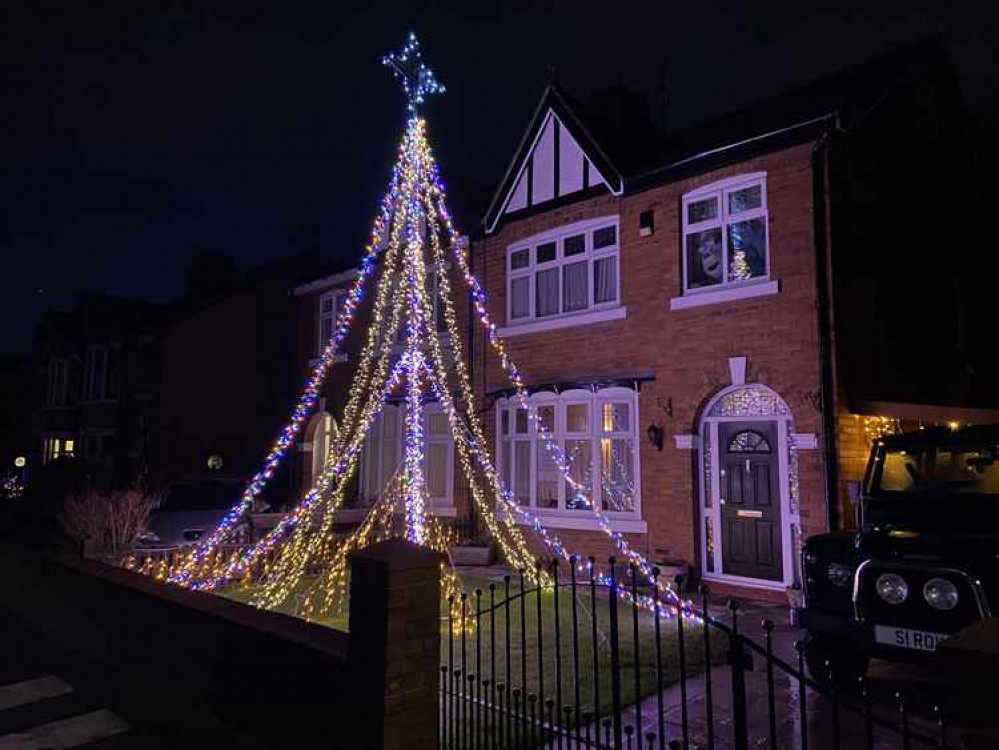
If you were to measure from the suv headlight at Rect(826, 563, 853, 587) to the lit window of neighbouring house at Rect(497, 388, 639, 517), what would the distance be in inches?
194

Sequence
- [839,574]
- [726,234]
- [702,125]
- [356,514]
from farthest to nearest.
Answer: [356,514] → [702,125] → [726,234] → [839,574]

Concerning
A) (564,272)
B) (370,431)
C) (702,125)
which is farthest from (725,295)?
(370,431)

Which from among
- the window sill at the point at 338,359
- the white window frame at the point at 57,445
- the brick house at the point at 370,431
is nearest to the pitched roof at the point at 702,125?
the brick house at the point at 370,431

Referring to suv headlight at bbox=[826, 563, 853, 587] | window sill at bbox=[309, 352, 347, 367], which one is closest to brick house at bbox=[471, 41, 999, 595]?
suv headlight at bbox=[826, 563, 853, 587]

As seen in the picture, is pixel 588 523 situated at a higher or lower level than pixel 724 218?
lower

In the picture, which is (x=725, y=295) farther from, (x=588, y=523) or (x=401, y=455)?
(x=401, y=455)

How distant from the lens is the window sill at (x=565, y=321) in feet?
37.4

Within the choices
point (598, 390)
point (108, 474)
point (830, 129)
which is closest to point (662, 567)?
point (598, 390)

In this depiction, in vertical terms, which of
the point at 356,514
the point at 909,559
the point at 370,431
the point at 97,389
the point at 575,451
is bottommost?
the point at 356,514

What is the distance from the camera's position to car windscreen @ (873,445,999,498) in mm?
6191

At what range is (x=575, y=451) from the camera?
38.9ft

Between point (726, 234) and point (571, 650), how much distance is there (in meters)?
6.36

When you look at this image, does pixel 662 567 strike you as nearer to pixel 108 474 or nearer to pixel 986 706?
pixel 986 706

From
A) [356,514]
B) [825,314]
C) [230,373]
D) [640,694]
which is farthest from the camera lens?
[230,373]
